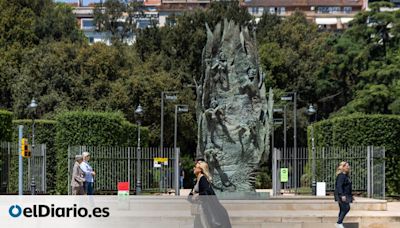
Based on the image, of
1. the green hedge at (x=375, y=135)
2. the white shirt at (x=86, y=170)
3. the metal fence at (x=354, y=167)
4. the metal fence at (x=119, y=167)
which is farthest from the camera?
the green hedge at (x=375, y=135)

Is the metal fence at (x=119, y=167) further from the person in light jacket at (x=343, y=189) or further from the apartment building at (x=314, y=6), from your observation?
the apartment building at (x=314, y=6)

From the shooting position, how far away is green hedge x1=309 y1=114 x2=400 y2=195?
39438 mm

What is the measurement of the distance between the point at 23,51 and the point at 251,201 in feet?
137

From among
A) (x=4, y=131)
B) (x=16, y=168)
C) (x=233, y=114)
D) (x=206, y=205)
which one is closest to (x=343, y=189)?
(x=206, y=205)

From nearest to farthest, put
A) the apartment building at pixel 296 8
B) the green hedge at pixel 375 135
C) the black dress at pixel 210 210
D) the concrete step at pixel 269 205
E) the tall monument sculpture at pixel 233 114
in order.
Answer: the black dress at pixel 210 210, the concrete step at pixel 269 205, the tall monument sculpture at pixel 233 114, the green hedge at pixel 375 135, the apartment building at pixel 296 8

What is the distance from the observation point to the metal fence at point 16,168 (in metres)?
37.8

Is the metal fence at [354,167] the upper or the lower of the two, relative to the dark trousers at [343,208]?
lower

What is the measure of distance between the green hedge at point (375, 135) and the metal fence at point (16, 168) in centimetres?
1358

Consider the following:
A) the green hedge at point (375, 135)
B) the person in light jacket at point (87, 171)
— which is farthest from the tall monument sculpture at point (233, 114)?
the green hedge at point (375, 135)

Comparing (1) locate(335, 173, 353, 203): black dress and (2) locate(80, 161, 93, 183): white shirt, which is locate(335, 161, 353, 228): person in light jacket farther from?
(2) locate(80, 161, 93, 183): white shirt

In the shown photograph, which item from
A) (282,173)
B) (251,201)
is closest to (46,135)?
(282,173)

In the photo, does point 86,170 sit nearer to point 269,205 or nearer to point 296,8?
point 269,205

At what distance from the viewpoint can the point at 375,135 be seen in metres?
40.2

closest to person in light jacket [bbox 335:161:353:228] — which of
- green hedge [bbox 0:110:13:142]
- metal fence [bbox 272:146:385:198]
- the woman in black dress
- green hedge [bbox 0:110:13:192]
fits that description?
the woman in black dress
